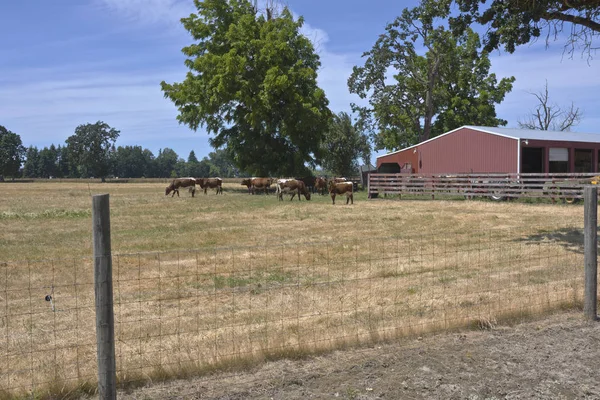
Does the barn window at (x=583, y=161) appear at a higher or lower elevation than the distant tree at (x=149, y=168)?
lower

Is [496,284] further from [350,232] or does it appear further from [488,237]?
[350,232]

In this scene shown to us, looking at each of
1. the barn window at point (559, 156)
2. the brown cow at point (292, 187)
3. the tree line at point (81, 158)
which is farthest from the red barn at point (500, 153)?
the tree line at point (81, 158)

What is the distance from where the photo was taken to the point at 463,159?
112ft

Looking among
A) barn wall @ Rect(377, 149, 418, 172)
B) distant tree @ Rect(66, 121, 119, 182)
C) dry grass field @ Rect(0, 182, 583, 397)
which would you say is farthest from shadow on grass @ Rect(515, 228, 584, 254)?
distant tree @ Rect(66, 121, 119, 182)

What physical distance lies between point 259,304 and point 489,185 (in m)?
21.4

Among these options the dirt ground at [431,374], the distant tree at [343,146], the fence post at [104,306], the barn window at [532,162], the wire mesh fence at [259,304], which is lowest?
the dirt ground at [431,374]

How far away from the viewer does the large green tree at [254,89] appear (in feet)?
132

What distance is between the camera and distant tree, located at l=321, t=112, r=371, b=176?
59.8 m

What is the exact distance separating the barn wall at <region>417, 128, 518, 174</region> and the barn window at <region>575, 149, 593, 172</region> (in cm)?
780

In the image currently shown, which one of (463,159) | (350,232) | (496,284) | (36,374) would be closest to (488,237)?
(350,232)

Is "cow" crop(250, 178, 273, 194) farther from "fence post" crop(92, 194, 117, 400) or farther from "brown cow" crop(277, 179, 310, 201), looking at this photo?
"fence post" crop(92, 194, 117, 400)

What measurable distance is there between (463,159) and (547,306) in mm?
28359

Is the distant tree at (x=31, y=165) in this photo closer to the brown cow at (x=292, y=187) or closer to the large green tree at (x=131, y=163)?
the large green tree at (x=131, y=163)

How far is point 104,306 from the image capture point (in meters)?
4.06
